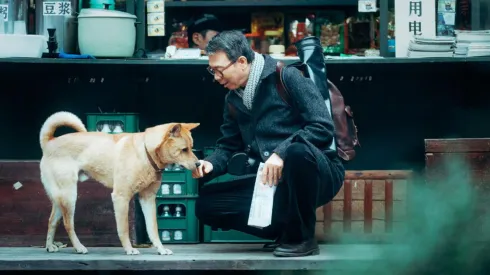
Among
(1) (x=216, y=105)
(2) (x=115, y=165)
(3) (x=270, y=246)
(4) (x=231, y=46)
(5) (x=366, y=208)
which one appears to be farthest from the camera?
(1) (x=216, y=105)

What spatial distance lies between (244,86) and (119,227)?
1.18 m

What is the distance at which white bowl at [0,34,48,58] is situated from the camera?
7.17m

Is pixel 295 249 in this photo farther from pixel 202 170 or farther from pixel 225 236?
pixel 225 236

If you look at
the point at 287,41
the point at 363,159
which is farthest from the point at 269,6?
the point at 363,159

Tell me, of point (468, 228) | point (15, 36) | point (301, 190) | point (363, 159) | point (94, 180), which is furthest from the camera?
point (363, 159)

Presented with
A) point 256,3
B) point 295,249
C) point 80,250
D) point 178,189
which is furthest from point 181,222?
point 256,3

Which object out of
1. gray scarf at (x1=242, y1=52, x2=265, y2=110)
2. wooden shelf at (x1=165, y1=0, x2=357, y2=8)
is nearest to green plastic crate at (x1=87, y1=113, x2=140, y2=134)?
wooden shelf at (x1=165, y1=0, x2=357, y2=8)

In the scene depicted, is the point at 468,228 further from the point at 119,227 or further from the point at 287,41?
the point at 287,41

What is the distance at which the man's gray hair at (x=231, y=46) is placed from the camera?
19.2 feet

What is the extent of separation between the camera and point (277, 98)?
5957 millimetres

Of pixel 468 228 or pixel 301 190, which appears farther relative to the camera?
pixel 301 190

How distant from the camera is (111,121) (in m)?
7.05

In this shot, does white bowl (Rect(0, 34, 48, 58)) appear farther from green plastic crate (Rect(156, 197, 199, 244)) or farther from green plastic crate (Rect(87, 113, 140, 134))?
green plastic crate (Rect(156, 197, 199, 244))

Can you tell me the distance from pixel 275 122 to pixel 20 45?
2228 millimetres
